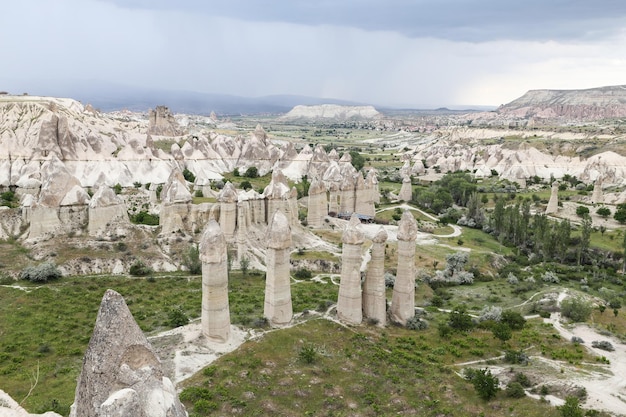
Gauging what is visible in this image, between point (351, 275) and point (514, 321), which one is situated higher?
point (351, 275)

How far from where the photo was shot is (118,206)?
49.0 m

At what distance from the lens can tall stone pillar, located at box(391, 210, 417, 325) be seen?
109 ft

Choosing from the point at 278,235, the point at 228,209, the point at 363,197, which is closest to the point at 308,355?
the point at 278,235

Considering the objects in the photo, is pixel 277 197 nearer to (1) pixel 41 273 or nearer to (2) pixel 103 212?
Result: (2) pixel 103 212

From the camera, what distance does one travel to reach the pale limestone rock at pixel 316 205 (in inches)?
2454

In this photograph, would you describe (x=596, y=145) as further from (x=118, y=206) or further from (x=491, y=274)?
(x=118, y=206)

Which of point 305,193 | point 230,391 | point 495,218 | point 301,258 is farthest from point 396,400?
point 305,193

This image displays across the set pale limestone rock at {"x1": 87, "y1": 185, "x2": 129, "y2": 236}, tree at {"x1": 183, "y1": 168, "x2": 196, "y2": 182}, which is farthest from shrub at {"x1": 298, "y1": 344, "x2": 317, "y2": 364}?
tree at {"x1": 183, "y1": 168, "x2": 196, "y2": 182}

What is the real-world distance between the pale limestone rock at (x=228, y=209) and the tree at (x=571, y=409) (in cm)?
3470

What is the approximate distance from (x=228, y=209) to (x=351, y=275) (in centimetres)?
2079

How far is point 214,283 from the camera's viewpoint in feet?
90.4

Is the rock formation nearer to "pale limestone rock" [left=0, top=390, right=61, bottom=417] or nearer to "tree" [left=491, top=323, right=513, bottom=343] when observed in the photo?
"tree" [left=491, top=323, right=513, bottom=343]

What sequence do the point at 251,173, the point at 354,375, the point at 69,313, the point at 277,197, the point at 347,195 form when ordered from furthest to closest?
the point at 251,173, the point at 347,195, the point at 277,197, the point at 69,313, the point at 354,375

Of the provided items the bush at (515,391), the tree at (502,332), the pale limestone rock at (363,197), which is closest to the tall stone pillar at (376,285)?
the tree at (502,332)
